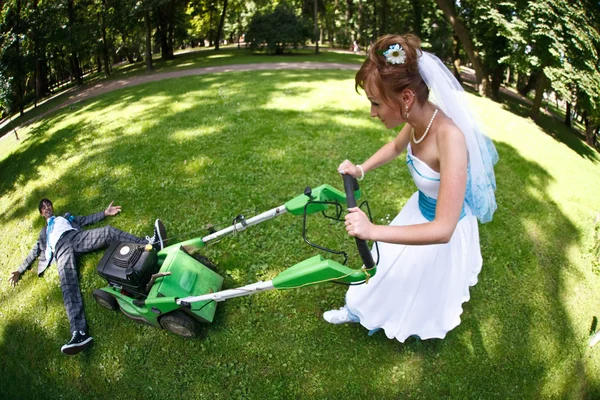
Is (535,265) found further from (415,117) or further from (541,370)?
(415,117)

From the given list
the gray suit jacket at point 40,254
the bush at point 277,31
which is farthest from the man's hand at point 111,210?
the bush at point 277,31

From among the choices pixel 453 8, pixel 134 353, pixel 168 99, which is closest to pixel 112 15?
pixel 168 99

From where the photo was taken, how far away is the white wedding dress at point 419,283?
2541mm

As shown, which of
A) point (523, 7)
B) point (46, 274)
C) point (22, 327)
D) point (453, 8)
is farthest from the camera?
point (453, 8)

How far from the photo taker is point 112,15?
16203mm

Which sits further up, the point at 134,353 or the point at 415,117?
the point at 415,117

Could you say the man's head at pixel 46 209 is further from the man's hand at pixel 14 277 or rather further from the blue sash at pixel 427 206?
the blue sash at pixel 427 206

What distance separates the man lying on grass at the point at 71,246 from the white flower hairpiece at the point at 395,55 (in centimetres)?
291

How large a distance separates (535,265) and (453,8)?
48.8 feet

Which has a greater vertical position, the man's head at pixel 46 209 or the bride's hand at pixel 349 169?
the bride's hand at pixel 349 169

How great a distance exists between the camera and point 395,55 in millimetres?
1789

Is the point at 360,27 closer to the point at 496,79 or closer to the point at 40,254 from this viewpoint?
the point at 496,79

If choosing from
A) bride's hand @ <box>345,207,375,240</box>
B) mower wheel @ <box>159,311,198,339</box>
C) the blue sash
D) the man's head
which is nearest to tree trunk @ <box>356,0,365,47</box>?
the man's head

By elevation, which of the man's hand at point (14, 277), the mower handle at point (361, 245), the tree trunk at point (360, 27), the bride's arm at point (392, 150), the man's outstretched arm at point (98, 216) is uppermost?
the tree trunk at point (360, 27)
